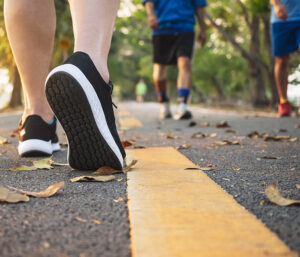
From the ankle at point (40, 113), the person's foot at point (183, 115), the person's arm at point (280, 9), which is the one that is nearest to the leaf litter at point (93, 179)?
the ankle at point (40, 113)

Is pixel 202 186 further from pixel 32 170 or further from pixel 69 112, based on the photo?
pixel 32 170

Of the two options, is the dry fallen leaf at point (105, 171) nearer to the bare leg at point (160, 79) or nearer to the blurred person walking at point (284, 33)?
the blurred person walking at point (284, 33)

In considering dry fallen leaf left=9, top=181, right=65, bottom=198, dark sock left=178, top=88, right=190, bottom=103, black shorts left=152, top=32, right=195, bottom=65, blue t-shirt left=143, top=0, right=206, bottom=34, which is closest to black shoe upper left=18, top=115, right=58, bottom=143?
dry fallen leaf left=9, top=181, right=65, bottom=198

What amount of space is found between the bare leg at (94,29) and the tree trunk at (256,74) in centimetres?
1000

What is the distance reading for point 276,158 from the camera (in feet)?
7.61

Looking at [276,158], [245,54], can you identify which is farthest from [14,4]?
[245,54]

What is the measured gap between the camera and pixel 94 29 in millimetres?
1921

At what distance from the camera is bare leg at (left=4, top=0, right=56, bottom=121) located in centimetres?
242

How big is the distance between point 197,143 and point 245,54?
8271mm

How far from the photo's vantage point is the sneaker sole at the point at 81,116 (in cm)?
173

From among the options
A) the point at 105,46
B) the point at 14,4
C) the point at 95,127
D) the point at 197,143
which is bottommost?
the point at 197,143

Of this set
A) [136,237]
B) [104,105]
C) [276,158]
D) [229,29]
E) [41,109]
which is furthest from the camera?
[229,29]

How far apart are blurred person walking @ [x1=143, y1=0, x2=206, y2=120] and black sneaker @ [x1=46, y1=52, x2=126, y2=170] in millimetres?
4691

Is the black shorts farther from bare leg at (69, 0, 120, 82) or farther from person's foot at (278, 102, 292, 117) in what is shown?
bare leg at (69, 0, 120, 82)
